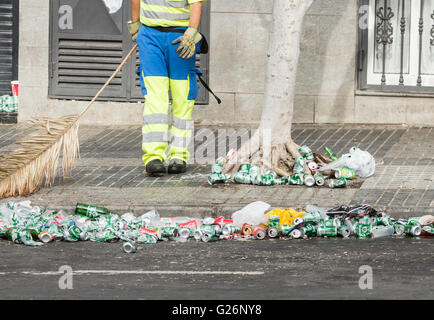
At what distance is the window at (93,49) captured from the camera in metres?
13.7

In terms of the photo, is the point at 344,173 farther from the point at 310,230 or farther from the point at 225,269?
the point at 225,269

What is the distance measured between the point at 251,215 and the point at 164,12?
8.81 feet

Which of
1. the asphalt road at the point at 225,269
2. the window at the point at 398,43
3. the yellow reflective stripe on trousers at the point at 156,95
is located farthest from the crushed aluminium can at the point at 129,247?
the window at the point at 398,43

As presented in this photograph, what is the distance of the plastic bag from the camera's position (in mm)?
10219

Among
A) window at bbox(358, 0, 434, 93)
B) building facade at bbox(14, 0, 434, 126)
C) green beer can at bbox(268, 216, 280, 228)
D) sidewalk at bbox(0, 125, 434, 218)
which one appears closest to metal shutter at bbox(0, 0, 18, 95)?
building facade at bbox(14, 0, 434, 126)

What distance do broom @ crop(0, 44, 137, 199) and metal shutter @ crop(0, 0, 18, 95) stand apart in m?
4.31

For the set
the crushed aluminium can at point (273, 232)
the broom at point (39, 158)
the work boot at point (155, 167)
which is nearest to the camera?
the crushed aluminium can at point (273, 232)

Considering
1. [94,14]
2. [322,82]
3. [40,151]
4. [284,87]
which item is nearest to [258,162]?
[284,87]

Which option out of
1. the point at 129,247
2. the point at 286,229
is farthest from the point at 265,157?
the point at 129,247

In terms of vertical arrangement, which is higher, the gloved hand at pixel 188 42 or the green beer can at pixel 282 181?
the gloved hand at pixel 188 42

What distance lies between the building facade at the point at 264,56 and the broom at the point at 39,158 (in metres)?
3.59

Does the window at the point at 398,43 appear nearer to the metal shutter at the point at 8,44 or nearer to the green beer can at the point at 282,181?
the green beer can at the point at 282,181

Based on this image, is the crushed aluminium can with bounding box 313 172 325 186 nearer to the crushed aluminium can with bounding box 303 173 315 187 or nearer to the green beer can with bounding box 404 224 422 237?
the crushed aluminium can with bounding box 303 173 315 187

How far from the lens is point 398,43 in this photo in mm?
13508
